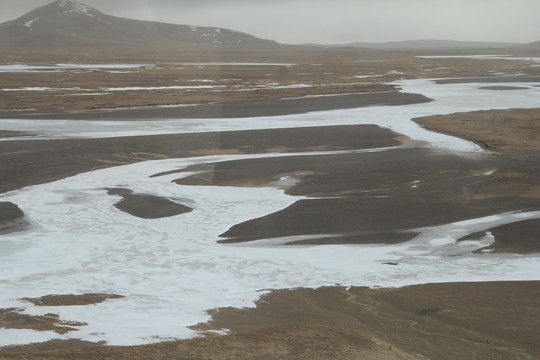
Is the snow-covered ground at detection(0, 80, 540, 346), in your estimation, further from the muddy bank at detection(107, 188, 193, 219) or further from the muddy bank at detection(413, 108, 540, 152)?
the muddy bank at detection(413, 108, 540, 152)

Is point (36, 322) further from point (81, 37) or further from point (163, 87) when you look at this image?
point (81, 37)

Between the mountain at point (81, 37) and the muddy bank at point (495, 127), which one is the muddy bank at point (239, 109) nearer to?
the muddy bank at point (495, 127)

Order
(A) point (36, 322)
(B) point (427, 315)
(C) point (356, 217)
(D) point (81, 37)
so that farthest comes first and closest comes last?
(D) point (81, 37) < (C) point (356, 217) < (B) point (427, 315) < (A) point (36, 322)

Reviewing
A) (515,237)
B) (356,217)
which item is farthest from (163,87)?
(515,237)

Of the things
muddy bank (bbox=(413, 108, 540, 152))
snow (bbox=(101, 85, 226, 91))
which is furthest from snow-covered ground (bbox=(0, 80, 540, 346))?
snow (bbox=(101, 85, 226, 91))

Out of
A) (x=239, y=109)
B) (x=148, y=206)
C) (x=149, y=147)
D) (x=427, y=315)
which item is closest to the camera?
(x=427, y=315)

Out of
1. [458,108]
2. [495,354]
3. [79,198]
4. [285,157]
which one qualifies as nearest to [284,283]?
[495,354]

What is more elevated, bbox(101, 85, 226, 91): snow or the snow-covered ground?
bbox(101, 85, 226, 91): snow

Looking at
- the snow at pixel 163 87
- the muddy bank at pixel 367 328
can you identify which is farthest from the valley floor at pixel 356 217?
the snow at pixel 163 87

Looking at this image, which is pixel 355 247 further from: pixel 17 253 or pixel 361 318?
pixel 17 253
